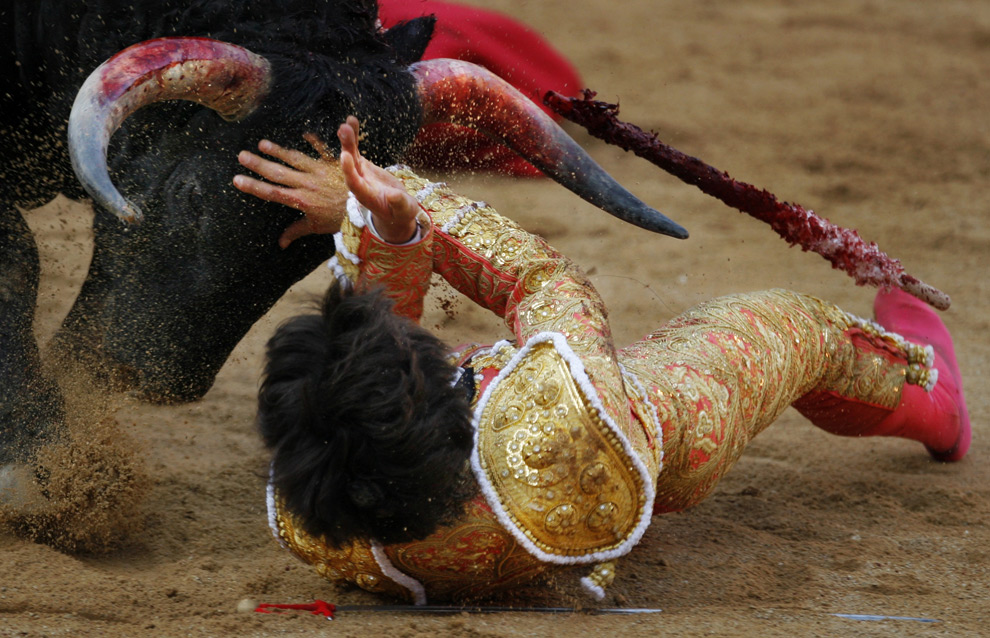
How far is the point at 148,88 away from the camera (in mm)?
1945

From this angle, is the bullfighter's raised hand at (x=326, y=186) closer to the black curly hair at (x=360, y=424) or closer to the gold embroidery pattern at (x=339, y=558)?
the black curly hair at (x=360, y=424)

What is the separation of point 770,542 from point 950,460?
0.79 m

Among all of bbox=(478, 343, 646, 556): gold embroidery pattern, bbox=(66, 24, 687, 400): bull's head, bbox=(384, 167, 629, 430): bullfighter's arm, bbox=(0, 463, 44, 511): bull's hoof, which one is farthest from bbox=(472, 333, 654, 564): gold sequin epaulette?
bbox=(0, 463, 44, 511): bull's hoof

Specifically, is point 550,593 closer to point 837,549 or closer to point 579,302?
point 579,302

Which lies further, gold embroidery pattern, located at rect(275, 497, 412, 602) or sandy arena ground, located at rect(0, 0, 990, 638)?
sandy arena ground, located at rect(0, 0, 990, 638)

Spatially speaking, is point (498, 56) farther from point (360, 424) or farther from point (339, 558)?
point (360, 424)

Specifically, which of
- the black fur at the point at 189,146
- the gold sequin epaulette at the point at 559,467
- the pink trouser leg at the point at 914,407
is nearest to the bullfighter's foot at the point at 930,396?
the pink trouser leg at the point at 914,407

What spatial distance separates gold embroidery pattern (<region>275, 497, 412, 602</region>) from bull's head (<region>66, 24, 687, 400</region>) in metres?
0.61

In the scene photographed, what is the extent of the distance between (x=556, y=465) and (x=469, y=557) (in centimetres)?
22

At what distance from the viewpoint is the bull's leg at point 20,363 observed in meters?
2.21

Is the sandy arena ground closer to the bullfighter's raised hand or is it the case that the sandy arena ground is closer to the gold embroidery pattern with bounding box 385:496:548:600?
the gold embroidery pattern with bounding box 385:496:548:600

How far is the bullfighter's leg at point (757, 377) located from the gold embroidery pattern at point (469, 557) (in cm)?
37

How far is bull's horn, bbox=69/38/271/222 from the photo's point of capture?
1.80 metres

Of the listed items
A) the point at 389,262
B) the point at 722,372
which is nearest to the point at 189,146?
the point at 389,262
